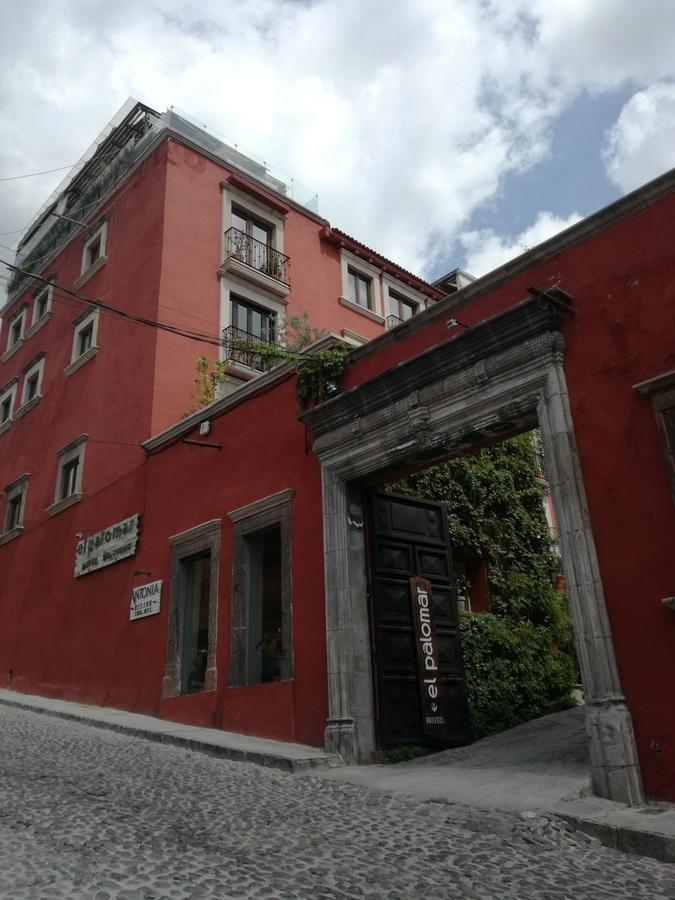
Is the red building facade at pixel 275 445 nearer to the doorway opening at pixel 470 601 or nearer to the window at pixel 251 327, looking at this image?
the window at pixel 251 327

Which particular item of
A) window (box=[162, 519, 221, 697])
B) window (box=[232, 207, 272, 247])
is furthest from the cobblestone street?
window (box=[232, 207, 272, 247])

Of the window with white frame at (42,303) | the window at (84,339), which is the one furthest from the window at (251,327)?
the window with white frame at (42,303)

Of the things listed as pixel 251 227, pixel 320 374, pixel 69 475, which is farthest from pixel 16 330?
pixel 320 374

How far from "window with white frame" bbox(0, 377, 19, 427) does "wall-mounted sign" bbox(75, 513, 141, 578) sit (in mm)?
7368

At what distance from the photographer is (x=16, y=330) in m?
21.0

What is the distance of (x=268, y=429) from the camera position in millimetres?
9750

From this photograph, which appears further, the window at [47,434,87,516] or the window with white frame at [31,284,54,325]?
the window with white frame at [31,284,54,325]

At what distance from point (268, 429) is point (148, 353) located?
4734mm

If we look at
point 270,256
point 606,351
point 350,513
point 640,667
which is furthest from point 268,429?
point 270,256

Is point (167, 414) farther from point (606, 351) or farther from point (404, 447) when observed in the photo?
point (606, 351)

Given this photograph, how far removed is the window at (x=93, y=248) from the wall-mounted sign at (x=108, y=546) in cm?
671

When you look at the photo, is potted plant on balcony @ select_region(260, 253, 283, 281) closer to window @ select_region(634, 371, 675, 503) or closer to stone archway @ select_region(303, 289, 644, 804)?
stone archway @ select_region(303, 289, 644, 804)

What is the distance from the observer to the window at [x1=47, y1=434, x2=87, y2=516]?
14776 mm

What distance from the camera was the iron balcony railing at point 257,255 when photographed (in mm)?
15797
